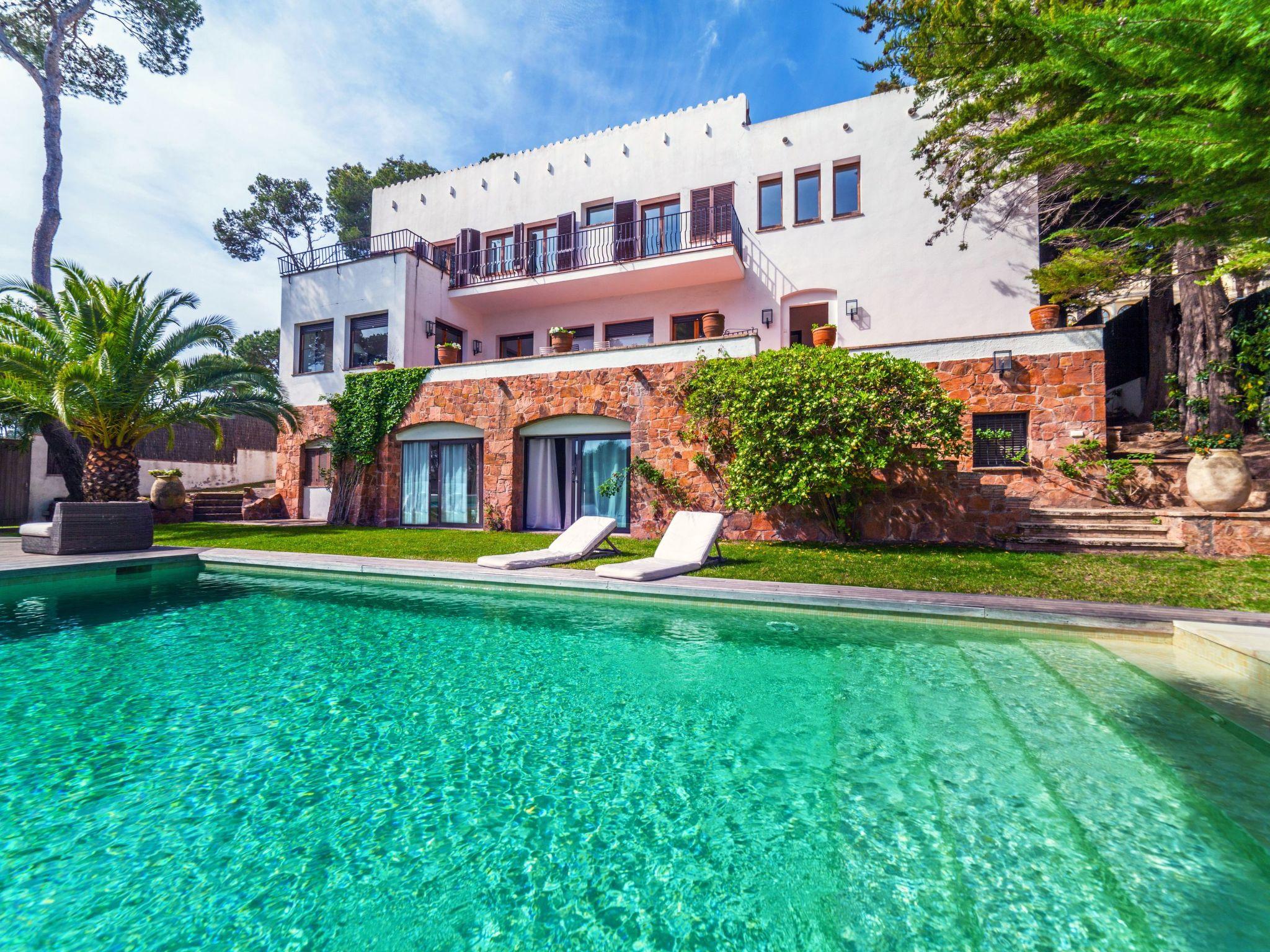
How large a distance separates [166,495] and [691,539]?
15.0m

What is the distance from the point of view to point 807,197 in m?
13.6

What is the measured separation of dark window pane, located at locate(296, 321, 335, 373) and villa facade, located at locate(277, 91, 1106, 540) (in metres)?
0.06

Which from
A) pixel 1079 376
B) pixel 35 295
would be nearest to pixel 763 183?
pixel 1079 376

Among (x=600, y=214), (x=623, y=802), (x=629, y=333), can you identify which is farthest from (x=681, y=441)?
(x=623, y=802)

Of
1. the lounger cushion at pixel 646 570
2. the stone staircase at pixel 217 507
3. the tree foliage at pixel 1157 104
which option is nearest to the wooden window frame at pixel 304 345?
the stone staircase at pixel 217 507

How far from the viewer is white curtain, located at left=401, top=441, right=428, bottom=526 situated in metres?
13.9

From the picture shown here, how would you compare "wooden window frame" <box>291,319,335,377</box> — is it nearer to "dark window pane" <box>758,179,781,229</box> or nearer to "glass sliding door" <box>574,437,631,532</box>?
"glass sliding door" <box>574,437,631,532</box>

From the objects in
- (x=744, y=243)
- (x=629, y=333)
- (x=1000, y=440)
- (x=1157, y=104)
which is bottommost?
(x=1000, y=440)

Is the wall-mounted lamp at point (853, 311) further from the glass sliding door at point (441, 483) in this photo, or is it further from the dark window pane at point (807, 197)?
the glass sliding door at point (441, 483)

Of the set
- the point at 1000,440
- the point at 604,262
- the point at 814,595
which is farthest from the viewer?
the point at 604,262

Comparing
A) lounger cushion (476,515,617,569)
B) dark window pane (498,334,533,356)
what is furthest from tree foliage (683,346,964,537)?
dark window pane (498,334,533,356)

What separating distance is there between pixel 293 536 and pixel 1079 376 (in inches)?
A: 573

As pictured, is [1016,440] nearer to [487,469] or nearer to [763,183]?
[763,183]

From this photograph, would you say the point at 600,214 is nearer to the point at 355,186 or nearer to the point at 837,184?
the point at 837,184
